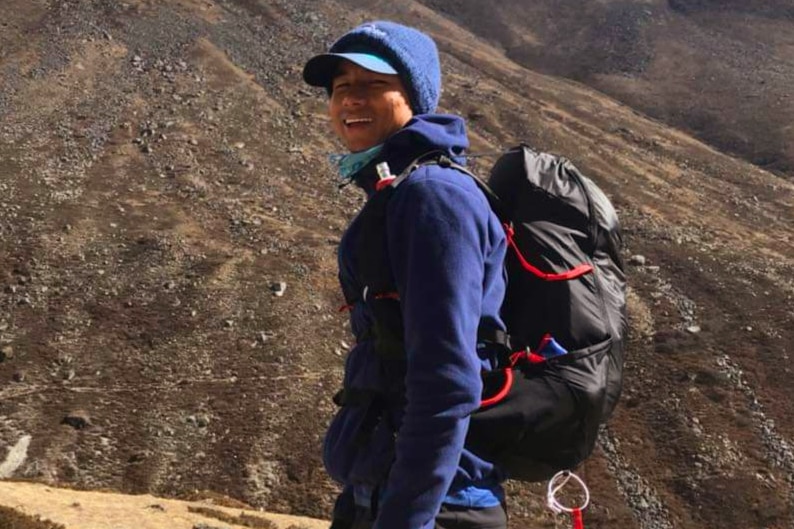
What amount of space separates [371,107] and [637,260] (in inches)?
959

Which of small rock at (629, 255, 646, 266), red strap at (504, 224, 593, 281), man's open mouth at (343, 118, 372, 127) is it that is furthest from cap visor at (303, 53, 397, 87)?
small rock at (629, 255, 646, 266)

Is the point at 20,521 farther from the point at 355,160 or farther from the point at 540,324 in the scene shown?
the point at 540,324

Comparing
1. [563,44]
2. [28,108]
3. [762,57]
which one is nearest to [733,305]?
[28,108]

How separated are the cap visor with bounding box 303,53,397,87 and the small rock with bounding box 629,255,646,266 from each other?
944 inches

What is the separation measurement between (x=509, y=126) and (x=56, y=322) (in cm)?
2387

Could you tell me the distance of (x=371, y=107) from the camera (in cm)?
377

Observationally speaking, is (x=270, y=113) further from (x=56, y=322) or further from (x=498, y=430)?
(x=498, y=430)

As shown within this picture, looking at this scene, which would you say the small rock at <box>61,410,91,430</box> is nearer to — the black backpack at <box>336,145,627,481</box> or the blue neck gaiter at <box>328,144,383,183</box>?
the black backpack at <box>336,145,627,481</box>

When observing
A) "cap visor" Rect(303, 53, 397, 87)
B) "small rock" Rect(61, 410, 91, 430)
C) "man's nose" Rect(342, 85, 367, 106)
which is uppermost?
"cap visor" Rect(303, 53, 397, 87)

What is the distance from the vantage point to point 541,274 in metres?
3.84

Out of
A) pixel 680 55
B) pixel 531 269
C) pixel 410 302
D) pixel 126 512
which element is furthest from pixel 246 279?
pixel 680 55

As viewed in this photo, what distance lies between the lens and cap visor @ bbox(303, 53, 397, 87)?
3.69 meters

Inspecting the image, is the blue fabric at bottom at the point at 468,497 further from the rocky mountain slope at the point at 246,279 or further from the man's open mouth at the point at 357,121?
the rocky mountain slope at the point at 246,279

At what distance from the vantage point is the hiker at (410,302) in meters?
3.14
